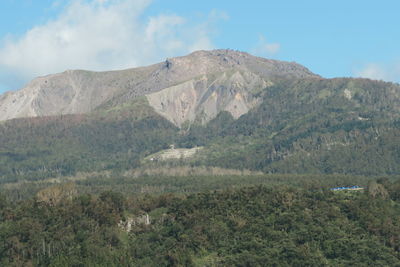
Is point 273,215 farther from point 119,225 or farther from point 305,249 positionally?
point 119,225

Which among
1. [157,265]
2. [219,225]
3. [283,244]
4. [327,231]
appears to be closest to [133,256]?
[157,265]

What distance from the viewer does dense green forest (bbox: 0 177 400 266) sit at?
163500 millimetres

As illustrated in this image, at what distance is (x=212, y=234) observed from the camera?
17762cm

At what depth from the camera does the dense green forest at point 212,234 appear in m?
164

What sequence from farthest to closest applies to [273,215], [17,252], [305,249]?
[273,215]
[17,252]
[305,249]

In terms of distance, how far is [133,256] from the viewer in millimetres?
172000

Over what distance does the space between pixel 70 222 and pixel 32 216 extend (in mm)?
12109

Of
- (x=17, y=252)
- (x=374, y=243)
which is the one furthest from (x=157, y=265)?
(x=374, y=243)

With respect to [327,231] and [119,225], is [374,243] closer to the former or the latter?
[327,231]

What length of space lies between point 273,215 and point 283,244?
19484 millimetres

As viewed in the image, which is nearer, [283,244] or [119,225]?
[283,244]

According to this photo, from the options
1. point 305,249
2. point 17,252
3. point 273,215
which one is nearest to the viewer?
point 305,249

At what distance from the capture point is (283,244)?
6634 inches

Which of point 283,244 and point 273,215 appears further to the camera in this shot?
point 273,215
